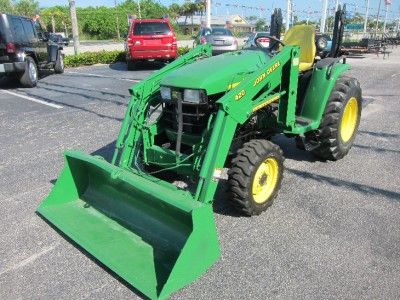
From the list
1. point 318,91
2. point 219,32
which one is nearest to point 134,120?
point 318,91

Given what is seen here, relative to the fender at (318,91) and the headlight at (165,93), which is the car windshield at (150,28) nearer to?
the fender at (318,91)

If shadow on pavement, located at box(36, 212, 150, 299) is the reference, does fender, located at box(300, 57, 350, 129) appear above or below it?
above

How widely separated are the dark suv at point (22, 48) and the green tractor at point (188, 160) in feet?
24.5

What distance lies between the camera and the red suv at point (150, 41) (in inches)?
558

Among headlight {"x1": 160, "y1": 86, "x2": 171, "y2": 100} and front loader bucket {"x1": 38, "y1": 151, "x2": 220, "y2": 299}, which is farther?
headlight {"x1": 160, "y1": 86, "x2": 171, "y2": 100}

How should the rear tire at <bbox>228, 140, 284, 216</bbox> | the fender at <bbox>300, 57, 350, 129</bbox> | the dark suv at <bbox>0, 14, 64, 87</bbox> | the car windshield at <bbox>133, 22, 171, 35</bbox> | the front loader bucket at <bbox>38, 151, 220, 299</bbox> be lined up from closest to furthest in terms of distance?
the front loader bucket at <bbox>38, 151, 220, 299</bbox>
the rear tire at <bbox>228, 140, 284, 216</bbox>
the fender at <bbox>300, 57, 350, 129</bbox>
the dark suv at <bbox>0, 14, 64, 87</bbox>
the car windshield at <bbox>133, 22, 171, 35</bbox>

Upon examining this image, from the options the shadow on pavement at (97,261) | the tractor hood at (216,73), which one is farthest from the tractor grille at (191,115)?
the shadow on pavement at (97,261)

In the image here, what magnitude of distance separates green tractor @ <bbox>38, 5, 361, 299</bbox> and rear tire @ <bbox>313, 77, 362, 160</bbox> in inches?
0.6

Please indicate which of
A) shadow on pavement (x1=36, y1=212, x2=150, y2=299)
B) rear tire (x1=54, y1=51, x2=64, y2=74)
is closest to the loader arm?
shadow on pavement (x1=36, y1=212, x2=150, y2=299)

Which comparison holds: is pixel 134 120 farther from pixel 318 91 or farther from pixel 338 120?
pixel 338 120

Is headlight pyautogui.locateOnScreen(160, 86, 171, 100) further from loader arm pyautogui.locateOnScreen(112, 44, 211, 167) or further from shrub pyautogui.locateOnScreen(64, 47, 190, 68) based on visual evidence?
shrub pyautogui.locateOnScreen(64, 47, 190, 68)

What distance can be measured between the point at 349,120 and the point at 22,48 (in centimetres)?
897

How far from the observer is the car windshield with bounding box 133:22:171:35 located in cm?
1437

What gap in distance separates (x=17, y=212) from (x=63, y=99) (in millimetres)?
6075
